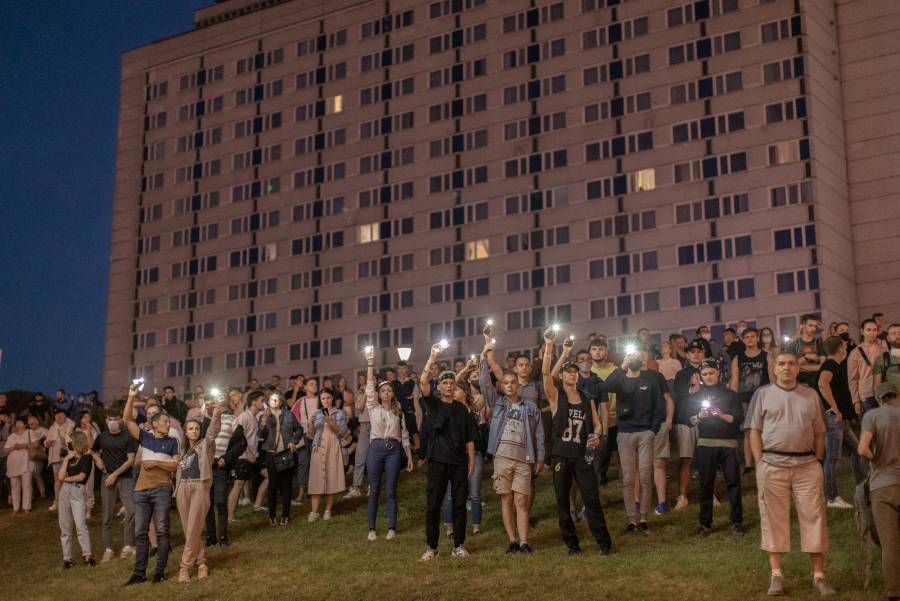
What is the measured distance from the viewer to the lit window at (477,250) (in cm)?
7131

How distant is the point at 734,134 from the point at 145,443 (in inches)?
2033

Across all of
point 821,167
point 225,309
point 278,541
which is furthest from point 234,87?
point 278,541

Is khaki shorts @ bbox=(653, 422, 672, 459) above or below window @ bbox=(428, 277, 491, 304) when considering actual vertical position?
below

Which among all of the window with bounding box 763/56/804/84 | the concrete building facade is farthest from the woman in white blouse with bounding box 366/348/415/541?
the window with bounding box 763/56/804/84

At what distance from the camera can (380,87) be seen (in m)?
78.4

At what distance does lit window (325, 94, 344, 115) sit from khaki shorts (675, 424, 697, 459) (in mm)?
63635

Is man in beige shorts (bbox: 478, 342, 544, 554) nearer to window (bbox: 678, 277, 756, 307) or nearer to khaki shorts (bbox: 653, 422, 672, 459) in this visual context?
khaki shorts (bbox: 653, 422, 672, 459)

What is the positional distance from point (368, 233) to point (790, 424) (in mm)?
64082

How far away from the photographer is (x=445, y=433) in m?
16.8

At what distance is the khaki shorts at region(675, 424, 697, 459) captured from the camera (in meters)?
18.2

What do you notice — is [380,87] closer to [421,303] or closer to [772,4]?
[421,303]

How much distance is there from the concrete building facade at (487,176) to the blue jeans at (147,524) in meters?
47.1

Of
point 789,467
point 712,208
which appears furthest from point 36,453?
point 712,208

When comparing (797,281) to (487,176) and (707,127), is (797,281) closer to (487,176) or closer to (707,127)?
(707,127)
